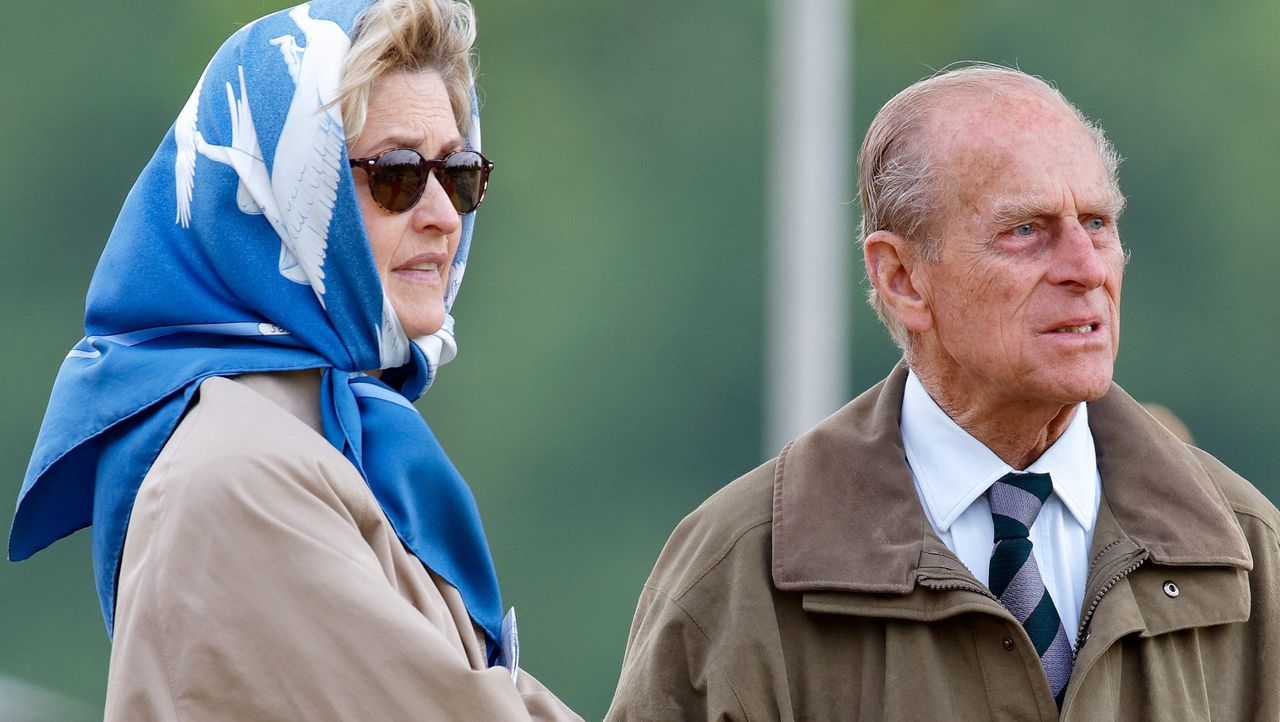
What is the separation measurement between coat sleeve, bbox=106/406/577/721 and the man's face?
114cm

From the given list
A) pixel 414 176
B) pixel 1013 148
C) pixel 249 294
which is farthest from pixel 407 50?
pixel 1013 148

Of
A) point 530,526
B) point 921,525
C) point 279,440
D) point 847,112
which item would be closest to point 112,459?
point 279,440

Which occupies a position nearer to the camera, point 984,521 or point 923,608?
point 923,608

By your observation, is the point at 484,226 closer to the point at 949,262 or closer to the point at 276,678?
the point at 949,262

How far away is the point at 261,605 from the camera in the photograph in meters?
2.13

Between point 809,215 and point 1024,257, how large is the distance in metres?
3.96

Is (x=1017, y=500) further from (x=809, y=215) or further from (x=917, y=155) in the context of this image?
(x=809, y=215)

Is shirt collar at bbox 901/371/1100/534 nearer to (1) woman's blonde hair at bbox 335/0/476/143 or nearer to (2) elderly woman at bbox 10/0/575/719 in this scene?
(2) elderly woman at bbox 10/0/575/719

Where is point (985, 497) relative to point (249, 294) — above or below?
below

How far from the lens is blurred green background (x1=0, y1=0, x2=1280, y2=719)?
6.32 metres

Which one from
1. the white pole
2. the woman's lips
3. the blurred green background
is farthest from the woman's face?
the white pole

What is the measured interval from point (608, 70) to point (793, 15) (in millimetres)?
870

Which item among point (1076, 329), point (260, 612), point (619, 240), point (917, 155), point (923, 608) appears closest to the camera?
point (260, 612)

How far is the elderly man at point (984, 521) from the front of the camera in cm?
273
